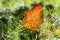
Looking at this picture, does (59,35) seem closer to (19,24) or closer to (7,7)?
(19,24)

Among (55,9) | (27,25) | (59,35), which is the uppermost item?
(55,9)

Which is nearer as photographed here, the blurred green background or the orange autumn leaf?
the blurred green background

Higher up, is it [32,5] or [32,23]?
[32,5]

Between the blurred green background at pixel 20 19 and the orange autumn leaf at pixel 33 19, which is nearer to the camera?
the blurred green background at pixel 20 19

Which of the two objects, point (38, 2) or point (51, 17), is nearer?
point (51, 17)

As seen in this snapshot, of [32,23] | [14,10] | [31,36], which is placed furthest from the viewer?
[14,10]

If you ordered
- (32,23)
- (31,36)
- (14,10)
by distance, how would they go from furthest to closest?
(14,10), (32,23), (31,36)

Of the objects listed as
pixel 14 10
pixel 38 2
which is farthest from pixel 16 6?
pixel 38 2
